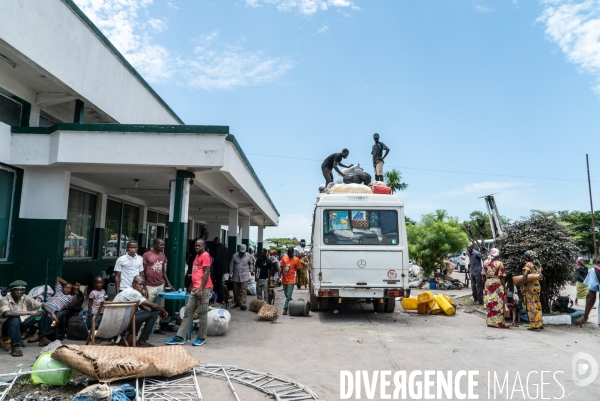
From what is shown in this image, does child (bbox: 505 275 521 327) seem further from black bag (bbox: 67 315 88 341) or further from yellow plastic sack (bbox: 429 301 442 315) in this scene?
black bag (bbox: 67 315 88 341)

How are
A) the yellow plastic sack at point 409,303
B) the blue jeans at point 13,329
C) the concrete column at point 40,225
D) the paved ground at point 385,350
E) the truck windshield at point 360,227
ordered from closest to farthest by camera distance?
the paved ground at point 385,350
the blue jeans at point 13,329
the concrete column at point 40,225
the truck windshield at point 360,227
the yellow plastic sack at point 409,303

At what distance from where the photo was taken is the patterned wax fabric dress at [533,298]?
8.66m

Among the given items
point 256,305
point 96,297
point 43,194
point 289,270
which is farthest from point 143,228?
point 96,297

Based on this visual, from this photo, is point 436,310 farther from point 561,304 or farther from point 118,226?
point 118,226

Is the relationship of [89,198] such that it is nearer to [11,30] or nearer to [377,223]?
[11,30]

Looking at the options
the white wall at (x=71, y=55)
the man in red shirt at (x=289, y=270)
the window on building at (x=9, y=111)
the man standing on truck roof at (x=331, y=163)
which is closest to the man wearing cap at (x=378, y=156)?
Answer: the man standing on truck roof at (x=331, y=163)

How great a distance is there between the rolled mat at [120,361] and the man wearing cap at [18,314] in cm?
158

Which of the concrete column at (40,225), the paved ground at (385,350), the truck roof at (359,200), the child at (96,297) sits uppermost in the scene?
the truck roof at (359,200)

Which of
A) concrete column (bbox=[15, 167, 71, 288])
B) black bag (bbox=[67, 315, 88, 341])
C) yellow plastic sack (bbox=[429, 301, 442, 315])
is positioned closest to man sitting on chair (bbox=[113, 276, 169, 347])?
black bag (bbox=[67, 315, 88, 341])

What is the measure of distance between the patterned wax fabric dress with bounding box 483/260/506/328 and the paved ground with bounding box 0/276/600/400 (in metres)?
0.29

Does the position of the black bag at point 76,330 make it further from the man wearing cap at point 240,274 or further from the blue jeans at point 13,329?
the man wearing cap at point 240,274

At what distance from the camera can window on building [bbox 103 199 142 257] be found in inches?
498

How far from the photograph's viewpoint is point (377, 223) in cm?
951

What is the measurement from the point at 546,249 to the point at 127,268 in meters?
8.89
